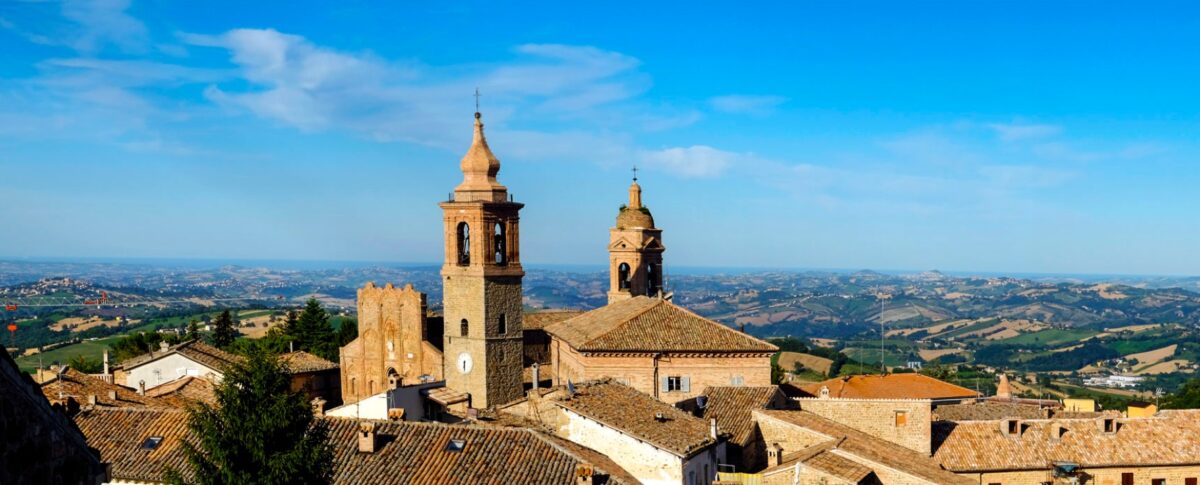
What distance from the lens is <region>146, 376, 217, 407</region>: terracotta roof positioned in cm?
3625

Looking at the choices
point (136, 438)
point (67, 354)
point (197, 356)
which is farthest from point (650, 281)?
point (67, 354)

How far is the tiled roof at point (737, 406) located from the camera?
3122 cm

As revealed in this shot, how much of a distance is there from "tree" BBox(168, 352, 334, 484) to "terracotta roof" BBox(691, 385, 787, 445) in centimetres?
1485

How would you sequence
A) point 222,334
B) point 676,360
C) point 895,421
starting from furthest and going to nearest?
point 222,334 < point 676,360 < point 895,421

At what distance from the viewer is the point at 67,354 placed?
94.2 m

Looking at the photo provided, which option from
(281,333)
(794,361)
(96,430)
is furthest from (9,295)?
(96,430)

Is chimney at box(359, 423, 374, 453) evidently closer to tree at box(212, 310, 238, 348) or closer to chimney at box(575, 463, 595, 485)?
chimney at box(575, 463, 595, 485)

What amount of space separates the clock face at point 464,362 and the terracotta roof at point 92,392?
11.7 metres

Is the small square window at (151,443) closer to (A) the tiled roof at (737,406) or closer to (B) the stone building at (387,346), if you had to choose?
(A) the tiled roof at (737,406)

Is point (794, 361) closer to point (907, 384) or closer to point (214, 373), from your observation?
point (907, 384)

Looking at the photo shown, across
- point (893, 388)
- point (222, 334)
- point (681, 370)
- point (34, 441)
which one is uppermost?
point (34, 441)

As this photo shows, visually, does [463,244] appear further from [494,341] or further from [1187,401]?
[1187,401]

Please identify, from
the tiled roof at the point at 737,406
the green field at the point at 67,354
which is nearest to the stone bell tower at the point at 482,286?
the tiled roof at the point at 737,406

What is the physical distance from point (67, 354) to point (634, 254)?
57.7 m
